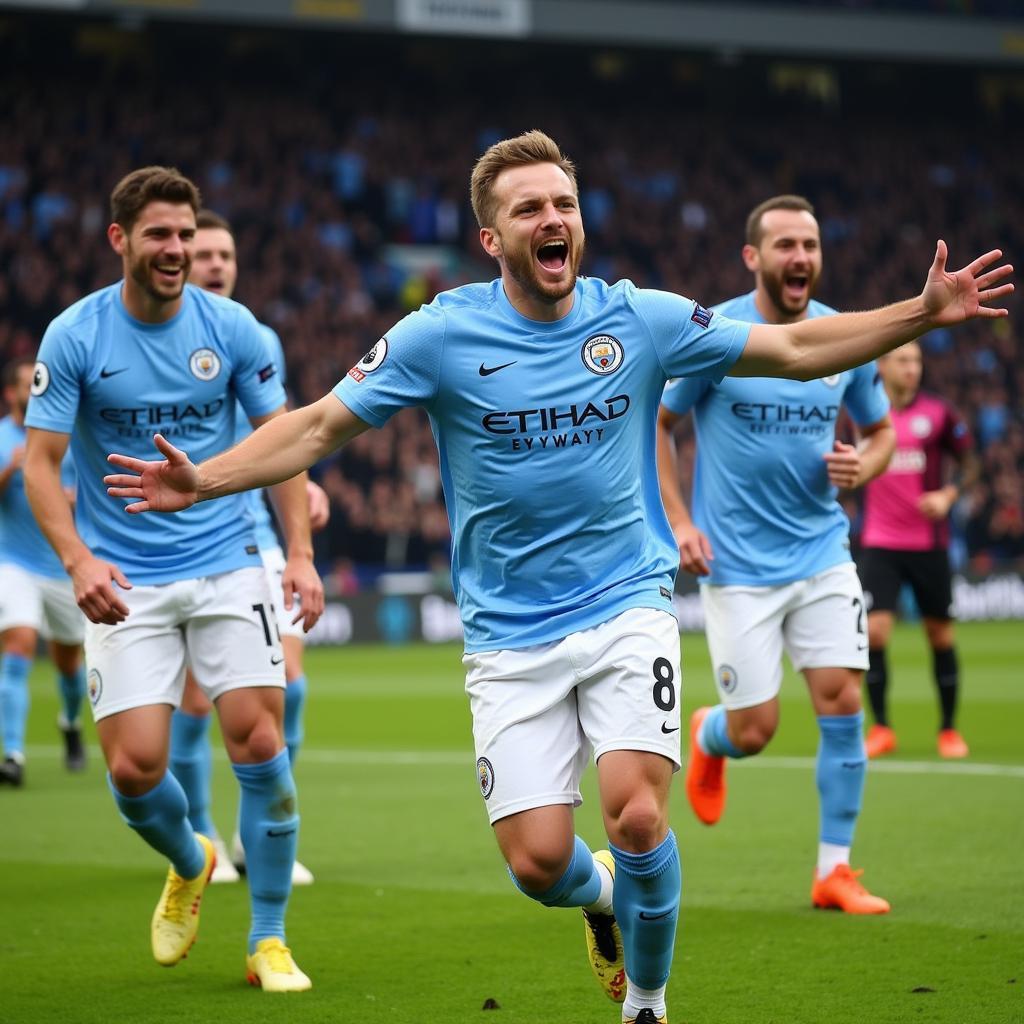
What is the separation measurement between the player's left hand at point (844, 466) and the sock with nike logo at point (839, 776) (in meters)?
0.96

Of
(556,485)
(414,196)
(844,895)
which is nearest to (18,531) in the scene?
(844,895)

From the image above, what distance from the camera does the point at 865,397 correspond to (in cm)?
758

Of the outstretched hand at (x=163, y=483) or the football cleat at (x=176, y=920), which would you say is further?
the football cleat at (x=176, y=920)

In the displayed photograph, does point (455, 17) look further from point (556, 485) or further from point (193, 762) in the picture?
point (556, 485)

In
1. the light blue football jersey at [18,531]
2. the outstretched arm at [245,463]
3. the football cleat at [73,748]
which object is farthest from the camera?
the football cleat at [73,748]

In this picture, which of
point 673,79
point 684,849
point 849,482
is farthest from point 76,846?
point 673,79

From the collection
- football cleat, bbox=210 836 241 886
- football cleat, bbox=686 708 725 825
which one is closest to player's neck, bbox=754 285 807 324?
football cleat, bbox=686 708 725 825

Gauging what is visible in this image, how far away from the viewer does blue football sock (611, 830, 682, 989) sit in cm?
485

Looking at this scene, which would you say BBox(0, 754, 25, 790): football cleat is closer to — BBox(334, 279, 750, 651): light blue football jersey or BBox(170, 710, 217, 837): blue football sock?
BBox(170, 710, 217, 837): blue football sock

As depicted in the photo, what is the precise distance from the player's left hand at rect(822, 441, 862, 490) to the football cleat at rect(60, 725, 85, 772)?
24.1 ft

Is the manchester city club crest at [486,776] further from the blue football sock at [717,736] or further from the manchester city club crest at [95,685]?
the blue football sock at [717,736]

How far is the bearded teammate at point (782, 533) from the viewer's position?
285 inches

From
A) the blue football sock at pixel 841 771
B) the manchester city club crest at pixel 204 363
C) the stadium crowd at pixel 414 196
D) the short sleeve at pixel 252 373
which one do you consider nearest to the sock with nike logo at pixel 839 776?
the blue football sock at pixel 841 771

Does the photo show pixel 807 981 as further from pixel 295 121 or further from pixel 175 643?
pixel 295 121
